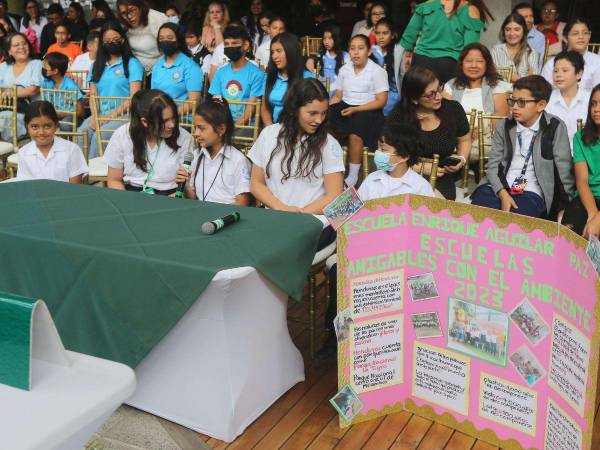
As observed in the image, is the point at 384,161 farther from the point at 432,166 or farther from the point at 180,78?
the point at 180,78

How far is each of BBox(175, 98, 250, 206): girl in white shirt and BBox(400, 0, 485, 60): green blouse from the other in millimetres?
2835

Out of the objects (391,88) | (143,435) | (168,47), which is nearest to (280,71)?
(168,47)

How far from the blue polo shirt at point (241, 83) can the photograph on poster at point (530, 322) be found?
3.58 metres

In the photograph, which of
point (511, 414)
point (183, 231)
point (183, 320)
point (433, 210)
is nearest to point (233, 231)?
point (183, 231)

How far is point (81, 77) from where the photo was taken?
23.2 ft

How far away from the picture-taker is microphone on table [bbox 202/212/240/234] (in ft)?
8.96

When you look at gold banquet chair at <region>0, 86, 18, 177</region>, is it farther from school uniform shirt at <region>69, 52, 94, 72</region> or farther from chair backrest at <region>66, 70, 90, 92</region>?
school uniform shirt at <region>69, 52, 94, 72</region>

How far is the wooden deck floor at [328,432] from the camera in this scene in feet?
8.82

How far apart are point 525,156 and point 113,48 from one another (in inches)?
145

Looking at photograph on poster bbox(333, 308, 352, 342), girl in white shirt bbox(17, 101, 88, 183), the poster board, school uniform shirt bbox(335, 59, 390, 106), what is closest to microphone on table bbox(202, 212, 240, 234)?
the poster board

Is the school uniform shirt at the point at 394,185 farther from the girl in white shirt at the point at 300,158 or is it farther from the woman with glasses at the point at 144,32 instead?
the woman with glasses at the point at 144,32

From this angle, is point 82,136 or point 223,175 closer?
point 223,175

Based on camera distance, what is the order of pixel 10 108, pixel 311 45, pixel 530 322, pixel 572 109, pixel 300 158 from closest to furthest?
pixel 530 322 → pixel 300 158 → pixel 572 109 → pixel 10 108 → pixel 311 45

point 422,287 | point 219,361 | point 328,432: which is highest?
point 422,287
